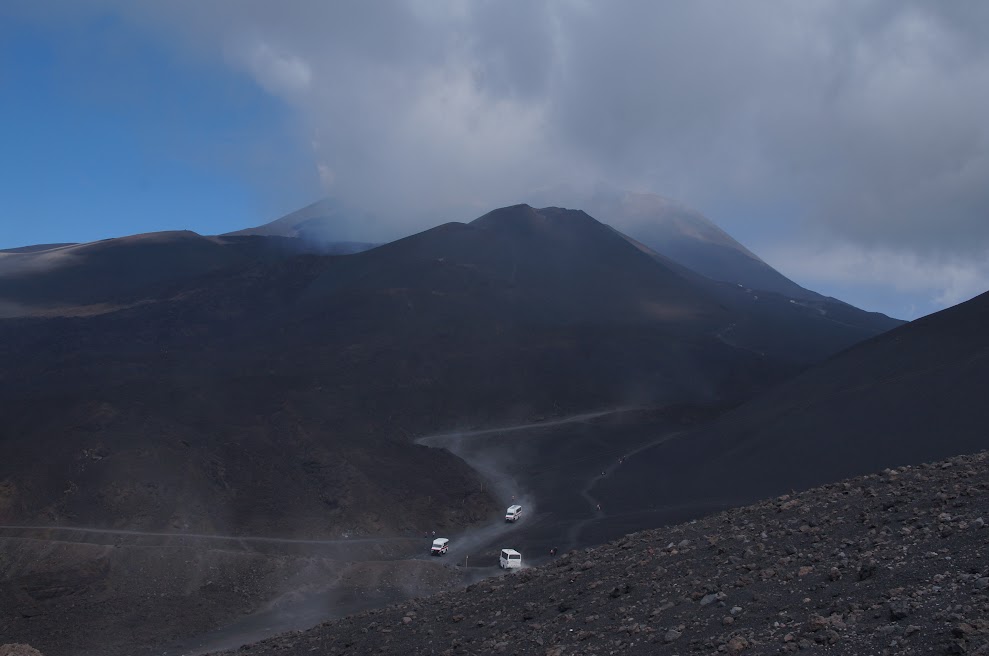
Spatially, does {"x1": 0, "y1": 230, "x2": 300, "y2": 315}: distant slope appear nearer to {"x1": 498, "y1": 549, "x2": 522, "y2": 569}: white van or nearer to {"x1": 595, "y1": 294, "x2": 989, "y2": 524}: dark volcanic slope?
{"x1": 595, "y1": 294, "x2": 989, "y2": 524}: dark volcanic slope

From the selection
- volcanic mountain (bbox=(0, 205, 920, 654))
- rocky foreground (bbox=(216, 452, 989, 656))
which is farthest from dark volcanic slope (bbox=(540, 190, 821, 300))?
rocky foreground (bbox=(216, 452, 989, 656))

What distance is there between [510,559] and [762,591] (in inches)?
882

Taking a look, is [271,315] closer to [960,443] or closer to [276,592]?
[276,592]

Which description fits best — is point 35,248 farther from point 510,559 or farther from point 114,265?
point 510,559

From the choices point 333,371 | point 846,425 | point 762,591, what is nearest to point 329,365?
point 333,371

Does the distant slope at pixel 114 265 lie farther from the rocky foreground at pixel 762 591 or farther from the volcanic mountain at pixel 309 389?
the rocky foreground at pixel 762 591

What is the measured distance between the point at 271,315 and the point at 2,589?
66883 mm

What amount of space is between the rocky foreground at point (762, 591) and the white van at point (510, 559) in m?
13.5

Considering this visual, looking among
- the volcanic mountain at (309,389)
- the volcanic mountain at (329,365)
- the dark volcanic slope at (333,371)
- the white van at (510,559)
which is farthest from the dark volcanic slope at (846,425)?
the volcanic mountain at (329,365)

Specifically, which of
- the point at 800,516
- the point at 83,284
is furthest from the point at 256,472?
the point at 83,284

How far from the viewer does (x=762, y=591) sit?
38.6 ft

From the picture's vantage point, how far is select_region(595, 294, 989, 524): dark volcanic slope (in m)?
33.1

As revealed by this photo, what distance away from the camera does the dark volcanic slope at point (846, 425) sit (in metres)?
33.1

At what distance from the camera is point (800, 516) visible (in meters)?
16.1
